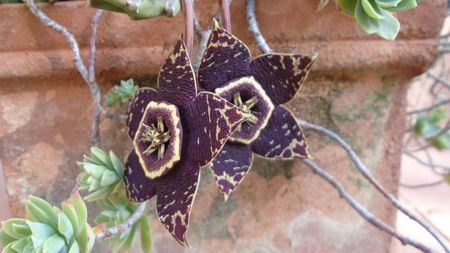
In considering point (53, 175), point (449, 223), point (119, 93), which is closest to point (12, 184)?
point (53, 175)

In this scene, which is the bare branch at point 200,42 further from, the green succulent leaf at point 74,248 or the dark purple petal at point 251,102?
the green succulent leaf at point 74,248

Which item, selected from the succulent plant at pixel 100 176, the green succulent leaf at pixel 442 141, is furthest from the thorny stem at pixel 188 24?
the green succulent leaf at pixel 442 141

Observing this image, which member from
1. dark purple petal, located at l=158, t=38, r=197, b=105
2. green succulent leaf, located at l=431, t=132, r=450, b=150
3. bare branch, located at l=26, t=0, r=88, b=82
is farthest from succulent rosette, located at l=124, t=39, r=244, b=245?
green succulent leaf, located at l=431, t=132, r=450, b=150

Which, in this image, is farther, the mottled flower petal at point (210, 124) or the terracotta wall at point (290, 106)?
the terracotta wall at point (290, 106)

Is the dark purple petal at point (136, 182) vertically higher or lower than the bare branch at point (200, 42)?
lower

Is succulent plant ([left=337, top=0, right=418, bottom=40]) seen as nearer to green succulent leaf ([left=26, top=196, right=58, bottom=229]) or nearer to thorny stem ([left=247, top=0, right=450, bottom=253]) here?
thorny stem ([left=247, top=0, right=450, bottom=253])

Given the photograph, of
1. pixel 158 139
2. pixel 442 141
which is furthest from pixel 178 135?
pixel 442 141

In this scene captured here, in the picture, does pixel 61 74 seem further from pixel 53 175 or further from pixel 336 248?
pixel 336 248
